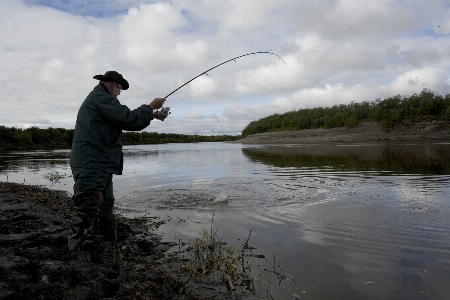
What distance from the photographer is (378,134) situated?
145ft

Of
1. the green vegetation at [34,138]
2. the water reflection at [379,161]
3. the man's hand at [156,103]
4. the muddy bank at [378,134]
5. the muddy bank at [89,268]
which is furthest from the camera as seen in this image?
the green vegetation at [34,138]

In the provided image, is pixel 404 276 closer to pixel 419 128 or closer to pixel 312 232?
pixel 312 232

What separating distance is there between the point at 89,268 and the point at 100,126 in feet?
5.53

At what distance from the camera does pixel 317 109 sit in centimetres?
6094

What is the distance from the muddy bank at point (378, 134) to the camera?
40688 mm

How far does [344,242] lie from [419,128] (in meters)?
43.1

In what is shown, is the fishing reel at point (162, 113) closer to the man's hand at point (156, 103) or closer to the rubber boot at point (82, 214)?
the man's hand at point (156, 103)

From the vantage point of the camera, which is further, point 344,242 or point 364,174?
point 364,174

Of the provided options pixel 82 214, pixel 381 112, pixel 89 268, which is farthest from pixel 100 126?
pixel 381 112

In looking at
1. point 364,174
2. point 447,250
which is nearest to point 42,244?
point 447,250

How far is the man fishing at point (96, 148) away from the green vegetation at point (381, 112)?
1772 inches

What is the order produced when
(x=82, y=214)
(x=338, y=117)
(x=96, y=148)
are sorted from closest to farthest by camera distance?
(x=82, y=214)
(x=96, y=148)
(x=338, y=117)

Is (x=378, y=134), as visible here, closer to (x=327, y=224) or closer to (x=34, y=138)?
(x=327, y=224)

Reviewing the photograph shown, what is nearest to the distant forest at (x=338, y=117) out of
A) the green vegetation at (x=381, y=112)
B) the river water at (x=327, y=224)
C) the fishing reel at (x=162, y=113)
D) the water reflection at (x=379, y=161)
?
the green vegetation at (x=381, y=112)
